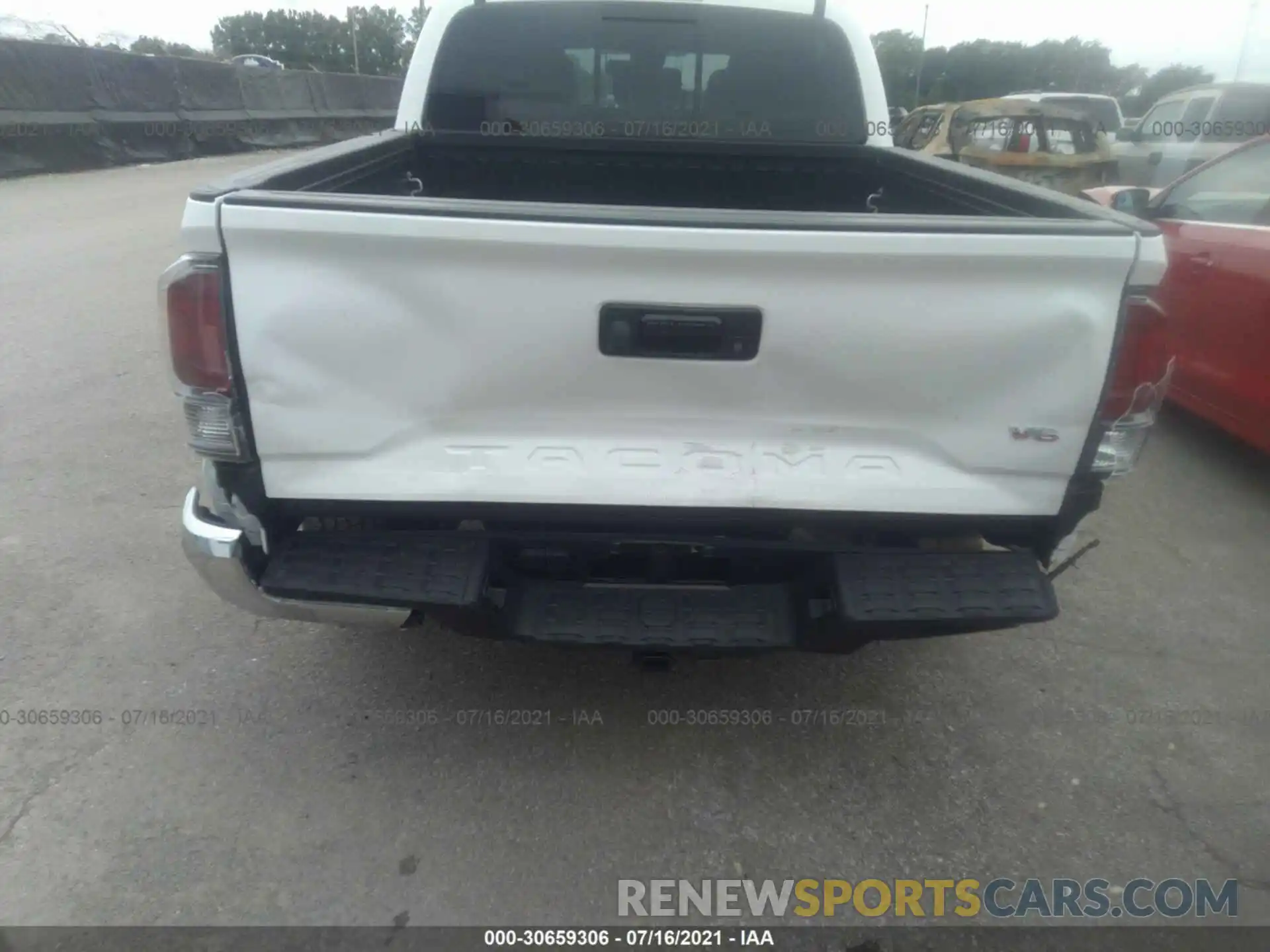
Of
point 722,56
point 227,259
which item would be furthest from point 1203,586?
point 227,259

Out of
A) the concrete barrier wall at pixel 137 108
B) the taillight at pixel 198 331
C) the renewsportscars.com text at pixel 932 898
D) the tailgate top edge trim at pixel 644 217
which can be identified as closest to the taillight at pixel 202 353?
the taillight at pixel 198 331

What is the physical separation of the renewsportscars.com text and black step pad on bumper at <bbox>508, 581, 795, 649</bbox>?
2.03 ft

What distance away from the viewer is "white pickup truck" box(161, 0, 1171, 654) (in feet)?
6.73

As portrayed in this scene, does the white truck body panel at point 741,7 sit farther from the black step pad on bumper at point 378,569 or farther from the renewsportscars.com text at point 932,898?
the renewsportscars.com text at point 932,898

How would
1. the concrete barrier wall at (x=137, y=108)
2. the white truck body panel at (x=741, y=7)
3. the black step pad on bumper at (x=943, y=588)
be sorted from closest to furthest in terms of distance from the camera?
the black step pad on bumper at (x=943, y=588), the white truck body panel at (x=741, y=7), the concrete barrier wall at (x=137, y=108)

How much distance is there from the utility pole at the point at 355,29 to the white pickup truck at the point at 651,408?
173 ft

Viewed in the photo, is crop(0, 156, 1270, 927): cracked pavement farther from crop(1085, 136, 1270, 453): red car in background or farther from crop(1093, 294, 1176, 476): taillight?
crop(1093, 294, 1176, 476): taillight

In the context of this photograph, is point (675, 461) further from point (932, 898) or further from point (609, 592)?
point (932, 898)

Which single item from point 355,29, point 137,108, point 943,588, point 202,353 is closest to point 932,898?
point 943,588

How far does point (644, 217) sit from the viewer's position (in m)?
2.06

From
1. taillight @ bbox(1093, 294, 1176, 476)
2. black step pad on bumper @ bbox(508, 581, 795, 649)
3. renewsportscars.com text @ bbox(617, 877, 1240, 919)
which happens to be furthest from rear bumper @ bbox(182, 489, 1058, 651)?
renewsportscars.com text @ bbox(617, 877, 1240, 919)

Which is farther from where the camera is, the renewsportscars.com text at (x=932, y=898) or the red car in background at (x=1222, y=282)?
the red car in background at (x=1222, y=282)

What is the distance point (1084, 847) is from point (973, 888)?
363 mm

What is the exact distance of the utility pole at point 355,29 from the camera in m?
48.9
